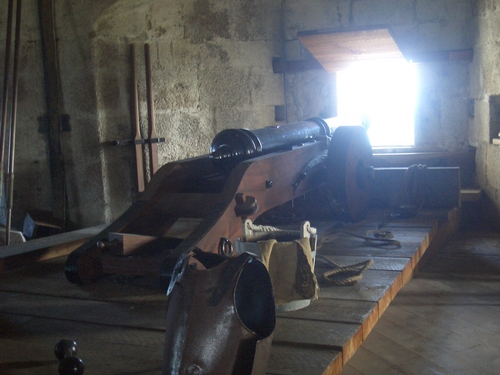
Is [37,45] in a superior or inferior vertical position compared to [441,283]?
superior

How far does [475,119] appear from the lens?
16.2 ft

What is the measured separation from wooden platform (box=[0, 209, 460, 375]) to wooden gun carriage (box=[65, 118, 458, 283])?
0.47ft

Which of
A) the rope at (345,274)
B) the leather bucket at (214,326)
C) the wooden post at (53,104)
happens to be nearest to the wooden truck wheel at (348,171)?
the rope at (345,274)

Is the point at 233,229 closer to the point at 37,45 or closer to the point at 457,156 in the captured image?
the point at 37,45

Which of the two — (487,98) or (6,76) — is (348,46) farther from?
(6,76)

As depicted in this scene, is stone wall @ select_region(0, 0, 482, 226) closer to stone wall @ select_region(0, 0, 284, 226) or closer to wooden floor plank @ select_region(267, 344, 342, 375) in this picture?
stone wall @ select_region(0, 0, 284, 226)

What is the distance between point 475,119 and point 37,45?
11.5 feet

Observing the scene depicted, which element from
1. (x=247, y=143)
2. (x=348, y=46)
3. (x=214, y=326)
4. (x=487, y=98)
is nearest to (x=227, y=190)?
(x=247, y=143)

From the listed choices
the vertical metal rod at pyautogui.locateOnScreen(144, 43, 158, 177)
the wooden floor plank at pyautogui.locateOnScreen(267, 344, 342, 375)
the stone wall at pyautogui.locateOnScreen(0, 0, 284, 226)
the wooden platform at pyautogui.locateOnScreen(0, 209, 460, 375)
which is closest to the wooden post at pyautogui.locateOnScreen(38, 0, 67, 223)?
the stone wall at pyautogui.locateOnScreen(0, 0, 284, 226)

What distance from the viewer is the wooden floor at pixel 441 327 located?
1.88 metres

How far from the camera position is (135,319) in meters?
2.10

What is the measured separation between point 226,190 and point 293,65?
3.10m

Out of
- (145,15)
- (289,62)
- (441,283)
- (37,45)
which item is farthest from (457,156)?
(37,45)

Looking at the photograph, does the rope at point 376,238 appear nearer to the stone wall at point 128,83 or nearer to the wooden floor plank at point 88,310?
the wooden floor plank at point 88,310
